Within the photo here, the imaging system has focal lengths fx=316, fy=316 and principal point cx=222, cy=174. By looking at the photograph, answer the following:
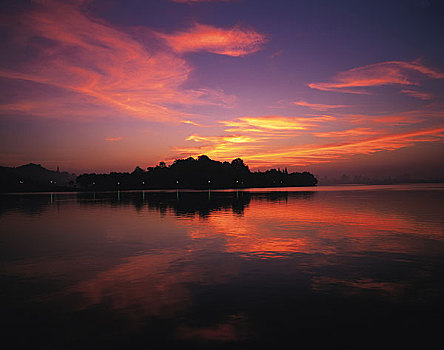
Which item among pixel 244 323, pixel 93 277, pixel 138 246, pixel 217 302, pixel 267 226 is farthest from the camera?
pixel 267 226

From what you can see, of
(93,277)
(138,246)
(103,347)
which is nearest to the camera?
(103,347)

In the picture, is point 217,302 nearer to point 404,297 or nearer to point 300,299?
point 300,299

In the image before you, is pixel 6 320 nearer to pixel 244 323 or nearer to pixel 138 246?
pixel 244 323

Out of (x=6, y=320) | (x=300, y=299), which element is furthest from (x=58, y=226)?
(x=300, y=299)

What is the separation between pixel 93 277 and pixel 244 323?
875 cm

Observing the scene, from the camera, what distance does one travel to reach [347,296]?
12375 mm

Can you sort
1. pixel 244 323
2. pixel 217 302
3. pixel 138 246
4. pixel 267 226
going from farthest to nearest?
pixel 267 226, pixel 138 246, pixel 217 302, pixel 244 323

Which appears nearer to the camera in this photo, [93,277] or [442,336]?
[442,336]

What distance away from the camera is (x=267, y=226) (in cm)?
3219

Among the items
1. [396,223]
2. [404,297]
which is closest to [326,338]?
[404,297]

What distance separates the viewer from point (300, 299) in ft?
39.8

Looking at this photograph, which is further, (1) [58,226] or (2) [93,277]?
(1) [58,226]

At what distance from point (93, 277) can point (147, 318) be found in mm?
6108

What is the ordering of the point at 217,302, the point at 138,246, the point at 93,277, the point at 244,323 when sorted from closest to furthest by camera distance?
1. the point at 244,323
2. the point at 217,302
3. the point at 93,277
4. the point at 138,246
